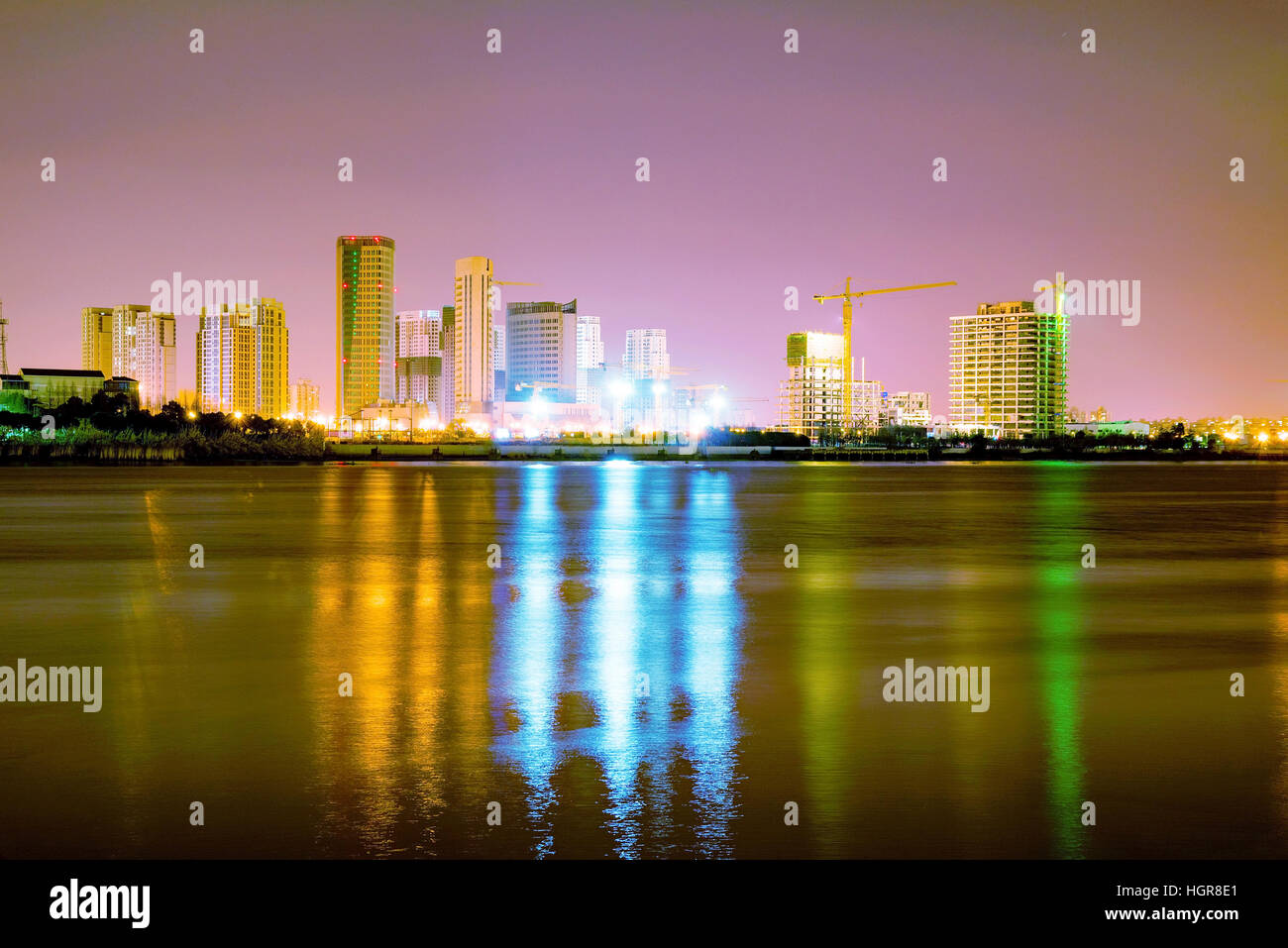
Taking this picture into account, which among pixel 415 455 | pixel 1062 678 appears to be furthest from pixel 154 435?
pixel 1062 678

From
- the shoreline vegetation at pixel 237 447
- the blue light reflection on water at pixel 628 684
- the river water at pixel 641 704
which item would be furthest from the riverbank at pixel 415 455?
the blue light reflection on water at pixel 628 684

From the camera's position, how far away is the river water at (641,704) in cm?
635

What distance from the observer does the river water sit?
20.8 ft

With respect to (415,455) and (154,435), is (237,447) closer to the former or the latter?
(154,435)

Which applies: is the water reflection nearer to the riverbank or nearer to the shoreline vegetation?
the riverbank

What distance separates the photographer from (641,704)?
930cm

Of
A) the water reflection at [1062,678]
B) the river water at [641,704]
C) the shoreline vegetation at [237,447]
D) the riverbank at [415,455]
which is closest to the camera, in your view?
the river water at [641,704]

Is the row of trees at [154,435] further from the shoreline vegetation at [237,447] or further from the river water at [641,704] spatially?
the river water at [641,704]

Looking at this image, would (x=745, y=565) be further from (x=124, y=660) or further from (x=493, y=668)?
(x=124, y=660)

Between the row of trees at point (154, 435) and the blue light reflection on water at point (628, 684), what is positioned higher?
the row of trees at point (154, 435)

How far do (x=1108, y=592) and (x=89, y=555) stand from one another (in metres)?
19.5

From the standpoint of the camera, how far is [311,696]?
9500 mm
